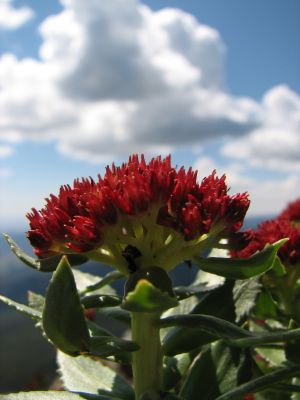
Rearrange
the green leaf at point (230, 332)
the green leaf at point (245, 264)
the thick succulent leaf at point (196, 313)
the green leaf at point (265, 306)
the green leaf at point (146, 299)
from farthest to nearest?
the green leaf at point (265, 306)
the thick succulent leaf at point (196, 313)
the green leaf at point (245, 264)
the green leaf at point (230, 332)
the green leaf at point (146, 299)

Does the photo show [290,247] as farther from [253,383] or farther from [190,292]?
[253,383]

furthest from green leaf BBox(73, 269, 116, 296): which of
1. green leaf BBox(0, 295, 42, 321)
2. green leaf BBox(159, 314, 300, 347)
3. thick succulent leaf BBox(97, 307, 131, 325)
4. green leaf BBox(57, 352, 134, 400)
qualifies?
green leaf BBox(159, 314, 300, 347)

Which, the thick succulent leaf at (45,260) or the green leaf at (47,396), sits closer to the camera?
the green leaf at (47,396)

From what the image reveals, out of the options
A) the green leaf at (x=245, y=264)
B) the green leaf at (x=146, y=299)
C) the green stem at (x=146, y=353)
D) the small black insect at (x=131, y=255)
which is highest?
the small black insect at (x=131, y=255)

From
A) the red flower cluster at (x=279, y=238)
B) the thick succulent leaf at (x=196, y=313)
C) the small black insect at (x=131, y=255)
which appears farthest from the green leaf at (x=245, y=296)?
the small black insect at (x=131, y=255)

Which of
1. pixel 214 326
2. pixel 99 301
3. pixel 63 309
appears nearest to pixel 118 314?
pixel 99 301

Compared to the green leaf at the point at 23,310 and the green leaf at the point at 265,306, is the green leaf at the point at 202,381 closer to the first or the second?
the green leaf at the point at 265,306

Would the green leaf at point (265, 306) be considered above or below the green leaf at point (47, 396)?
above

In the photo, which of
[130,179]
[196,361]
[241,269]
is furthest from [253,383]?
[130,179]
